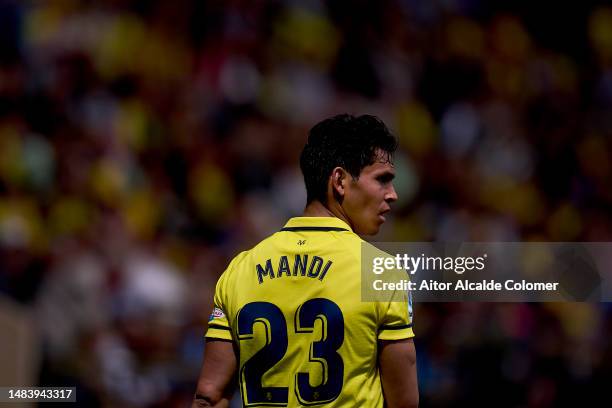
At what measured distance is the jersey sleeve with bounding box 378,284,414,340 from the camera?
107 inches

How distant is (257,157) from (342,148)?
4019mm

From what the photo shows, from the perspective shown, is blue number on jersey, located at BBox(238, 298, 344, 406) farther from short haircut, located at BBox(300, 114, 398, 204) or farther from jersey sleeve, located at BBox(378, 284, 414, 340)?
short haircut, located at BBox(300, 114, 398, 204)

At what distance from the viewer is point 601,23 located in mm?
7707

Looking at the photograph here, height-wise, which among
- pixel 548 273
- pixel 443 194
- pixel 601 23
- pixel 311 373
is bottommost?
pixel 311 373

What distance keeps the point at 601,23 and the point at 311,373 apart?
565 cm

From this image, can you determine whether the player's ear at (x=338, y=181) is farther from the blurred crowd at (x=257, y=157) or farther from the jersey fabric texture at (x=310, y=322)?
the blurred crowd at (x=257, y=157)

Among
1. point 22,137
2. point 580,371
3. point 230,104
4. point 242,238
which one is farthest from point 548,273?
point 22,137

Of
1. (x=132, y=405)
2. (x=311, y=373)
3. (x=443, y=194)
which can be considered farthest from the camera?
(x=443, y=194)

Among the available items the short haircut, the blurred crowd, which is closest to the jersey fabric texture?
the short haircut

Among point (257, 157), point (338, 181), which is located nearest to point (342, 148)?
point (338, 181)

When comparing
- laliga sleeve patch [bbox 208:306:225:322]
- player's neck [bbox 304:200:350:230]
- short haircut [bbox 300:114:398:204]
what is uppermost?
Answer: short haircut [bbox 300:114:398:204]

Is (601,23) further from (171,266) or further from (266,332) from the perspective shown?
(266,332)

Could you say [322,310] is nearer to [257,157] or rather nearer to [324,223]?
[324,223]

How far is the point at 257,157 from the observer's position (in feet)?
22.4
